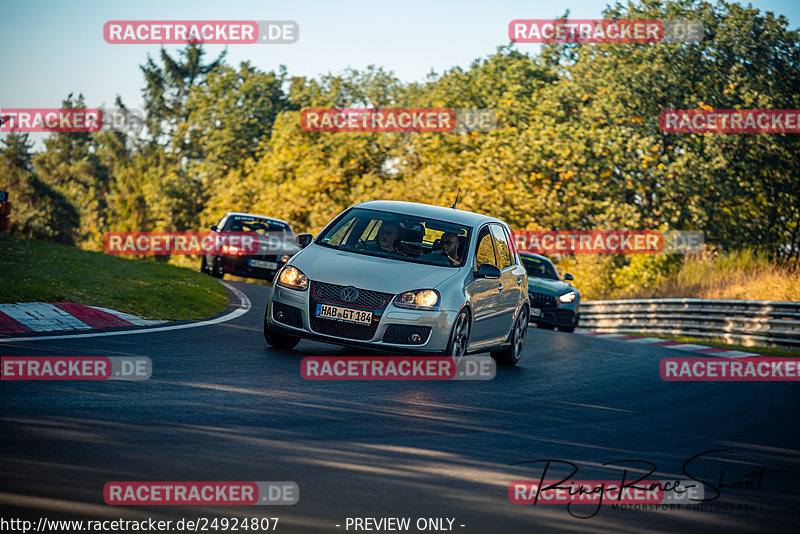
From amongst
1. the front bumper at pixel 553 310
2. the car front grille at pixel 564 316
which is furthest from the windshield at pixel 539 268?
the car front grille at pixel 564 316

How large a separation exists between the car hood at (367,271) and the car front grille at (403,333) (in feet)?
1.22

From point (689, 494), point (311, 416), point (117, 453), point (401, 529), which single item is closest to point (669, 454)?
point (689, 494)

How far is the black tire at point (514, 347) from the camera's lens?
1265 cm

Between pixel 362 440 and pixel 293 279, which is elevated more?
pixel 293 279

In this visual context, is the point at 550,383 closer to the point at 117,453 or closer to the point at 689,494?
the point at 689,494

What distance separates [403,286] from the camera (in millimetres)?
10234

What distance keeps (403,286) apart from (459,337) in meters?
0.95

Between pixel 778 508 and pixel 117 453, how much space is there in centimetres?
385

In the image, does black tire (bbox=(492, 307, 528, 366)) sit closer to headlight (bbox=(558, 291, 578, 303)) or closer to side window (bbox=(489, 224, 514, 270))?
side window (bbox=(489, 224, 514, 270))

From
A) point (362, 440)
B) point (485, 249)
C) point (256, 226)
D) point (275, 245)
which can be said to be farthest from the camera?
point (256, 226)

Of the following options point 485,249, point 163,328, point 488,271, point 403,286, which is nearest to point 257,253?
point 163,328

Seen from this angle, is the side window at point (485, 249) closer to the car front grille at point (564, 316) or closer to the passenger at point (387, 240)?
the passenger at point (387, 240)

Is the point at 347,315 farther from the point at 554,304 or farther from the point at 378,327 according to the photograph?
the point at 554,304

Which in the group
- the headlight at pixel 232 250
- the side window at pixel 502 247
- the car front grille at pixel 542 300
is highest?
the side window at pixel 502 247
